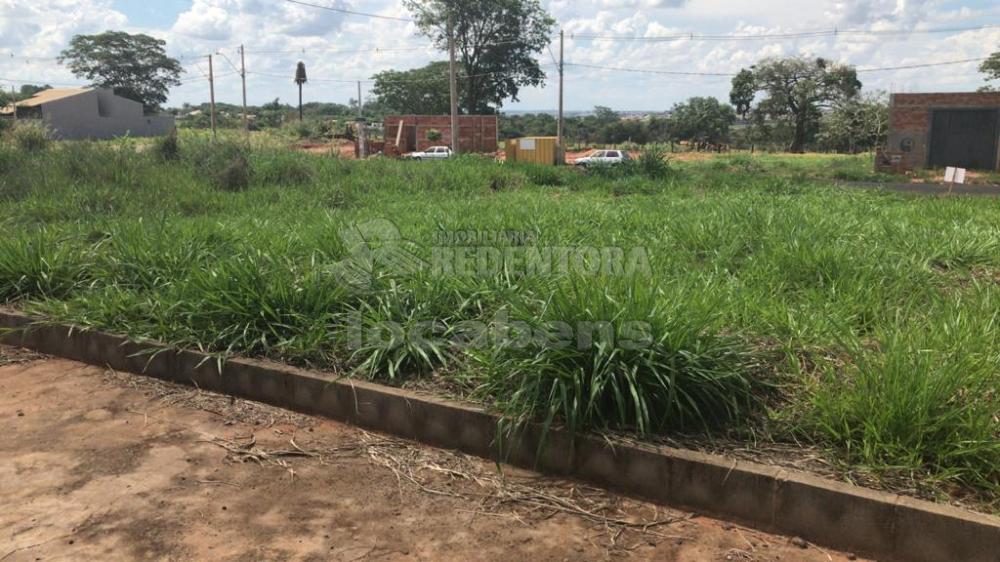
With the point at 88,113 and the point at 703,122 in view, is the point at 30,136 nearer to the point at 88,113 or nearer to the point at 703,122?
the point at 88,113

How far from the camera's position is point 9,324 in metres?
4.92

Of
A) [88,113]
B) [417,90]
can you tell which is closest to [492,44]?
[417,90]

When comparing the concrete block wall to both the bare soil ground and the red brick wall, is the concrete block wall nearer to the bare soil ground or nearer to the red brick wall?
the red brick wall

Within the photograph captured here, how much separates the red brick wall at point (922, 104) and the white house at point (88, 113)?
4059 cm

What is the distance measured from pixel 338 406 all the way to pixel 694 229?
3740 millimetres

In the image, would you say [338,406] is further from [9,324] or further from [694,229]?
[694,229]

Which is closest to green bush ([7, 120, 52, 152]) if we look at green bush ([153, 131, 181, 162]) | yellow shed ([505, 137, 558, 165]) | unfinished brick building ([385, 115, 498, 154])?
green bush ([153, 131, 181, 162])

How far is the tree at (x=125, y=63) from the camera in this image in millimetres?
58938

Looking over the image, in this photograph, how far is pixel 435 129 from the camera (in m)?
37.8

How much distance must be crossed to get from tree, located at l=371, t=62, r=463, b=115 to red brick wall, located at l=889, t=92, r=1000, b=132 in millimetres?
33837

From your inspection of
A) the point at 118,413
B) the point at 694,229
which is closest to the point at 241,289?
the point at 118,413

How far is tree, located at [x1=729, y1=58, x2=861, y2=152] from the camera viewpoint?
4497cm

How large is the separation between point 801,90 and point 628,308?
159 ft
